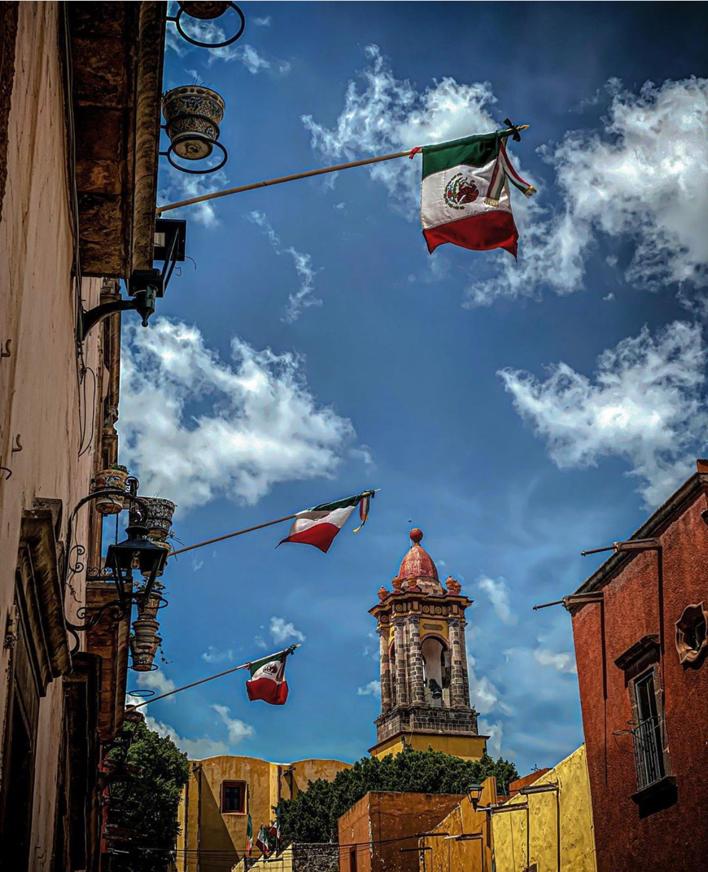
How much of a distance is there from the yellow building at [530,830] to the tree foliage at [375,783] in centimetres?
2051

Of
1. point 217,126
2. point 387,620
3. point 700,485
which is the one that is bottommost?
point 700,485

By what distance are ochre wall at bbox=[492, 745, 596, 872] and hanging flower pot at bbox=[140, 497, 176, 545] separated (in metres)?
7.07

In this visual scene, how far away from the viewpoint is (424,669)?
54844 millimetres

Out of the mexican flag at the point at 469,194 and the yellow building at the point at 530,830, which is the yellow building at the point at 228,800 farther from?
the mexican flag at the point at 469,194

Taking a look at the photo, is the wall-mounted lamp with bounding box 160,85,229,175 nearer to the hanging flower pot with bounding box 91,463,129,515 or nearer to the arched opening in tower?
the hanging flower pot with bounding box 91,463,129,515

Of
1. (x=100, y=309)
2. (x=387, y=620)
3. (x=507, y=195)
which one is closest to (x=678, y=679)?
(x=507, y=195)

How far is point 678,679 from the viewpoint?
40.3 feet

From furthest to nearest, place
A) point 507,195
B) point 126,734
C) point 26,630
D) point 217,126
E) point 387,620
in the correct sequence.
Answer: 1. point 387,620
2. point 126,734
3. point 507,195
4. point 217,126
5. point 26,630

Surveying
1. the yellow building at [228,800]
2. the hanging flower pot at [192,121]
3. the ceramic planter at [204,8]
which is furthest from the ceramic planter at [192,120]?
the yellow building at [228,800]

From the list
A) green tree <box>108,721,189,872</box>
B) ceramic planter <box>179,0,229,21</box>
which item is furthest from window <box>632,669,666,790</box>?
green tree <box>108,721,189,872</box>

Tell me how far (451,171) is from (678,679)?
6698mm

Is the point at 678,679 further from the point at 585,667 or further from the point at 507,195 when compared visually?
the point at 507,195

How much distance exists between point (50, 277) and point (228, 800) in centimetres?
5627

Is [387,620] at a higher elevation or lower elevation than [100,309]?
higher
